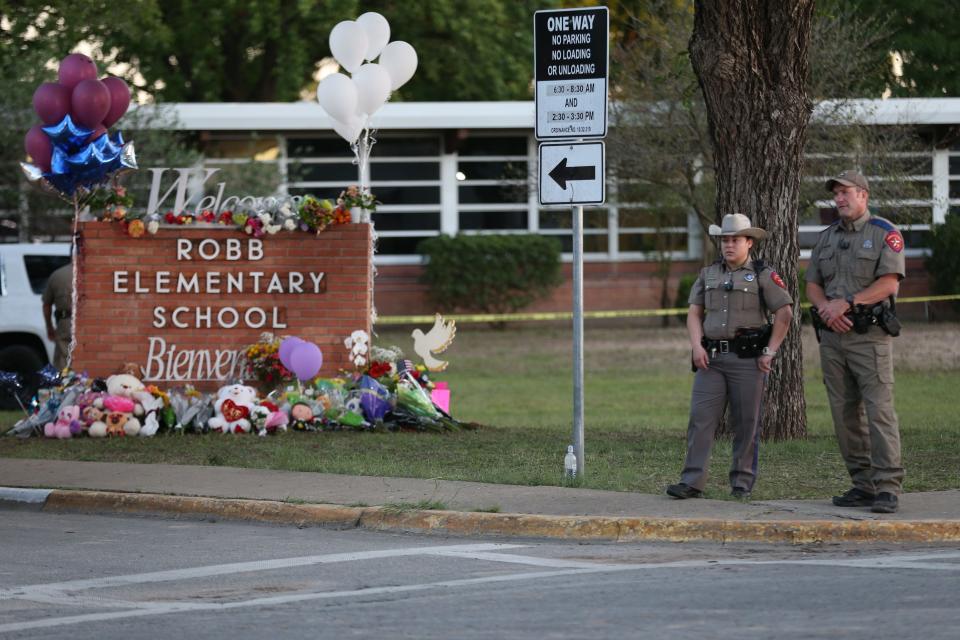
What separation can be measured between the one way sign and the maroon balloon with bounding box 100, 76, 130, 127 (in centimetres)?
595

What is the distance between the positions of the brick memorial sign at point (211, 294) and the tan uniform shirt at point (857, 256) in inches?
262

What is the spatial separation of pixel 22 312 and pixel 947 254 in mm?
20762

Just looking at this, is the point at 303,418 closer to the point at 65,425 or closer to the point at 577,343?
the point at 65,425

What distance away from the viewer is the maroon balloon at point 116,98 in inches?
590

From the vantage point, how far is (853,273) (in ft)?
30.9

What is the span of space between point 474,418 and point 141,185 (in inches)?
477

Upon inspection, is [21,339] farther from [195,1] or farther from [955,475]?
[195,1]

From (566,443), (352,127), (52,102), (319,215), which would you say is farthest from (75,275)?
(566,443)

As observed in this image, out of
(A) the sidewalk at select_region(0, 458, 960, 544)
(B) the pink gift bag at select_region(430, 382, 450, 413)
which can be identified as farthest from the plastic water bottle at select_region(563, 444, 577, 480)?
(B) the pink gift bag at select_region(430, 382, 450, 413)

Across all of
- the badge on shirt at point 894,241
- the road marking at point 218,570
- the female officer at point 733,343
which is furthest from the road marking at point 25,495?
the badge on shirt at point 894,241

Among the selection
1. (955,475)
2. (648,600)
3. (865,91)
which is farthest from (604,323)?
(648,600)

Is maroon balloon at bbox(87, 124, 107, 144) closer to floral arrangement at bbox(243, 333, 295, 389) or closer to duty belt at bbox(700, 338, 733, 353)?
floral arrangement at bbox(243, 333, 295, 389)

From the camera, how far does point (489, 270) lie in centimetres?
3244

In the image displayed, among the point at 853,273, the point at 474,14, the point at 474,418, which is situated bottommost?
the point at 474,418
